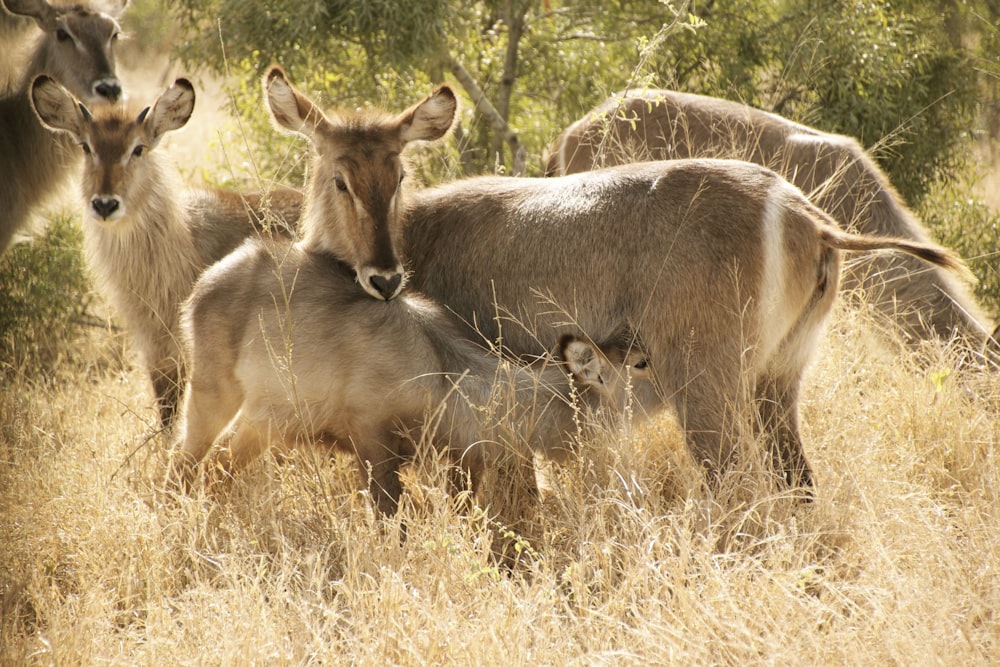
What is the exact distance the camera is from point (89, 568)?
3799mm

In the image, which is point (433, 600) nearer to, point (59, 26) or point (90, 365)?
point (90, 365)

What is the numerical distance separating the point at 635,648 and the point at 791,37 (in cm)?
546

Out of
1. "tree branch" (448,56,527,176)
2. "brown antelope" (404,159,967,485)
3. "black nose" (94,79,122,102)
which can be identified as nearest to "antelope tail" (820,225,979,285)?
"brown antelope" (404,159,967,485)

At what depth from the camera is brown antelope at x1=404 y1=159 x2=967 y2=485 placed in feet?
12.6

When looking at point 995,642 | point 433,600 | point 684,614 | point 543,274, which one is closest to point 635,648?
point 684,614

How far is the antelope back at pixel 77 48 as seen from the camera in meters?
6.48

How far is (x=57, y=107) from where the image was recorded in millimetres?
5090

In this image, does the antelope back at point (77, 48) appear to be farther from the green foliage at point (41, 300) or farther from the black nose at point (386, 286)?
the black nose at point (386, 286)

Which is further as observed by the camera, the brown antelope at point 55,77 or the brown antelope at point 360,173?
the brown antelope at point 55,77

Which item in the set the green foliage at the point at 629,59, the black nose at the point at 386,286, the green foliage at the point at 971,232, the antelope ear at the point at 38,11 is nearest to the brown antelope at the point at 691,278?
the black nose at the point at 386,286

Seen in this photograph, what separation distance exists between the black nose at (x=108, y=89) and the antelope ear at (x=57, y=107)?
139 cm

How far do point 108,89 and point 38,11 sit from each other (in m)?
0.68

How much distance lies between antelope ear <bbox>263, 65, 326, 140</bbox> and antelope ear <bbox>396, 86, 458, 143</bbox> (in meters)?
0.36

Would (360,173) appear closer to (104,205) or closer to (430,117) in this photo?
(430,117)
